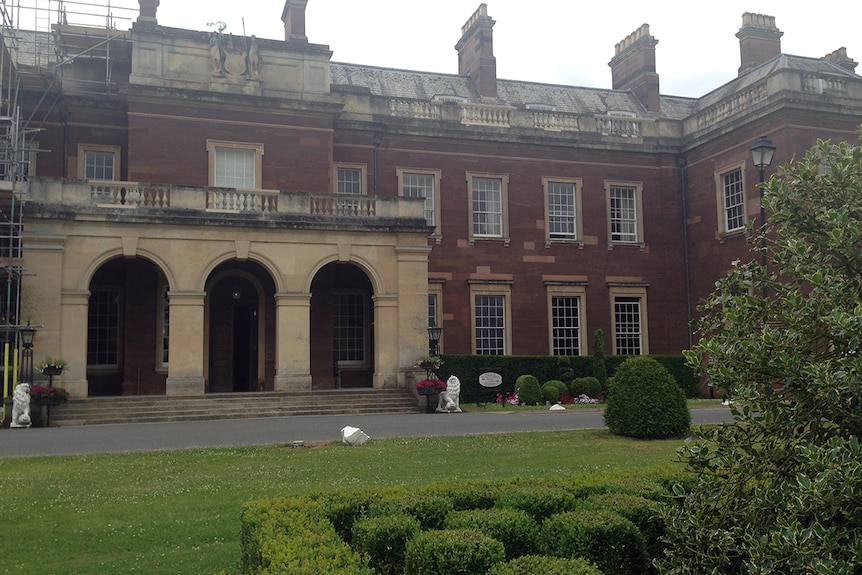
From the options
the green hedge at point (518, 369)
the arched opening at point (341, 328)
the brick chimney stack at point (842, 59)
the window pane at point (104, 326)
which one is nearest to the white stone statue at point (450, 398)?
the green hedge at point (518, 369)

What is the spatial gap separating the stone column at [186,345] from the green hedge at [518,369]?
24.5ft

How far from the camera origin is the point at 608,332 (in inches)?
1234

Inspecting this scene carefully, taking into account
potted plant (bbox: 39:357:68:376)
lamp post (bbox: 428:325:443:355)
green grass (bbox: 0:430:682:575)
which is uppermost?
lamp post (bbox: 428:325:443:355)

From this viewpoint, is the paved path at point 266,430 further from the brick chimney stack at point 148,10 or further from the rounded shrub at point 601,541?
the brick chimney stack at point 148,10

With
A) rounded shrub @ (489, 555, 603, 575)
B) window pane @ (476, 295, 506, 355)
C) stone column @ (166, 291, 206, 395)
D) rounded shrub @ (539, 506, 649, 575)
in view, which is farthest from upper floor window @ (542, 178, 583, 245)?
rounded shrub @ (489, 555, 603, 575)

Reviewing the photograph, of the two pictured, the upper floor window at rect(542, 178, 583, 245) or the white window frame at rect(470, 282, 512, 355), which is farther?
the upper floor window at rect(542, 178, 583, 245)

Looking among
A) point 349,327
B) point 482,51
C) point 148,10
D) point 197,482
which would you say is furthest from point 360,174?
point 197,482

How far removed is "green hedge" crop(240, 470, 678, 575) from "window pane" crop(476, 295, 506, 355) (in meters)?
22.3

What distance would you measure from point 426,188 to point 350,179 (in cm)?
286

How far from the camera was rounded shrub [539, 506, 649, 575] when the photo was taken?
5590 millimetres

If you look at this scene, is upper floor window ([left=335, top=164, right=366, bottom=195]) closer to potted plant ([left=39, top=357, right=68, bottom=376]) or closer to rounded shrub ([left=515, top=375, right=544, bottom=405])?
rounded shrub ([left=515, top=375, right=544, bottom=405])

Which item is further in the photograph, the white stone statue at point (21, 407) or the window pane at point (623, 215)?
the window pane at point (623, 215)

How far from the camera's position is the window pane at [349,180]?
1139 inches

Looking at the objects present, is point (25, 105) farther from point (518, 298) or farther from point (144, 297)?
point (518, 298)
